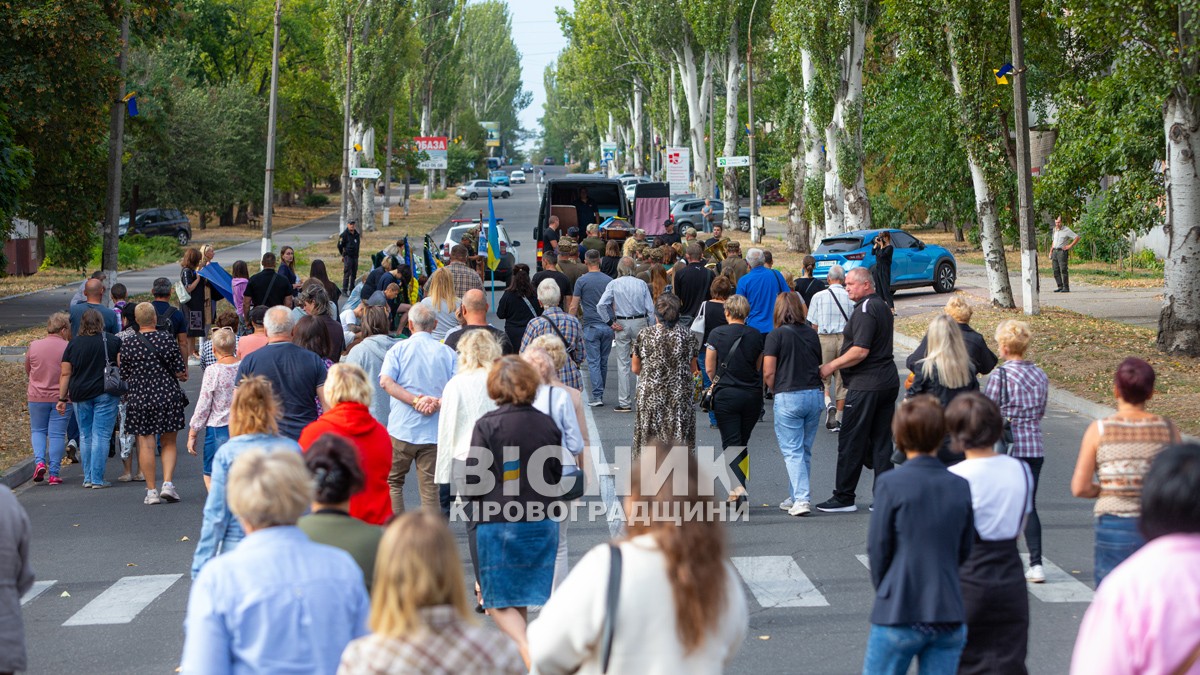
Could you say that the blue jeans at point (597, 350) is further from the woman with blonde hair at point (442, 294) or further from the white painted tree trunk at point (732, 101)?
the white painted tree trunk at point (732, 101)

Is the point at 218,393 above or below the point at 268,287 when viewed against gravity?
below

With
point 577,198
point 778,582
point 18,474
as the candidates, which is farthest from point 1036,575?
point 577,198

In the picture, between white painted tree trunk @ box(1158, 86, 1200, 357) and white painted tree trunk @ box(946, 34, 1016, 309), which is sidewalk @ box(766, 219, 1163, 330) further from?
white painted tree trunk @ box(1158, 86, 1200, 357)

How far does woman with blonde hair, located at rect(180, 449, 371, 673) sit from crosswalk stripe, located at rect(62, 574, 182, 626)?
4.51 meters

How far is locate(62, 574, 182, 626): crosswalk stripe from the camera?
8.18 meters

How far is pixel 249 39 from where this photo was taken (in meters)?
72.2

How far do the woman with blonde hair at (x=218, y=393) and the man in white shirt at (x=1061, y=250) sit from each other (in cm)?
2159

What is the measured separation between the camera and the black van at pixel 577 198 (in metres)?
30.6

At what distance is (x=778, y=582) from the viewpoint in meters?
8.62

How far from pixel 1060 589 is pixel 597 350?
827 cm

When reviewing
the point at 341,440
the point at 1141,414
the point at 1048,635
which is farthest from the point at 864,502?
the point at 341,440

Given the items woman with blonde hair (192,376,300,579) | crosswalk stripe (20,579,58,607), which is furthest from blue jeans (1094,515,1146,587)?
crosswalk stripe (20,579,58,607)

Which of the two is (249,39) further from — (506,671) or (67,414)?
(506,671)

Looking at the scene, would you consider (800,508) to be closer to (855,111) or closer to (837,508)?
(837,508)
